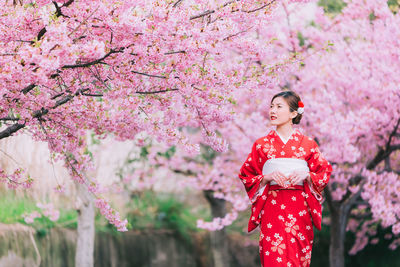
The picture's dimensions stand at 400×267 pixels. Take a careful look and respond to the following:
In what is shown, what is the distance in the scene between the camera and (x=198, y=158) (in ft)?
36.6

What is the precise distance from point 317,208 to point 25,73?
81.6 inches

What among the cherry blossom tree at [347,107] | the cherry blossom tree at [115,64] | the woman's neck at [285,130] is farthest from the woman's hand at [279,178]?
the cherry blossom tree at [347,107]

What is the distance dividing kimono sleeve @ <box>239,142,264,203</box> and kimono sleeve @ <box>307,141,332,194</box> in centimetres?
35

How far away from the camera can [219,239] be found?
1109 cm

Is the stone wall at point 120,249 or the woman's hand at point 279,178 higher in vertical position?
the stone wall at point 120,249

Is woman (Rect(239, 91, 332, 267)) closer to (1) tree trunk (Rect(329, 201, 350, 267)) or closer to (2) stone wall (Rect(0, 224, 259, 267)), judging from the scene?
(2) stone wall (Rect(0, 224, 259, 267))

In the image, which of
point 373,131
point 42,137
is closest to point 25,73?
point 42,137

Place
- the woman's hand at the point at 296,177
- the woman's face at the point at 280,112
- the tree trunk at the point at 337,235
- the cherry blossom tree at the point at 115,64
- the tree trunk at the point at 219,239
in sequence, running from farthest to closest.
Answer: the tree trunk at the point at 219,239 → the tree trunk at the point at 337,235 → the woman's face at the point at 280,112 → the woman's hand at the point at 296,177 → the cherry blossom tree at the point at 115,64

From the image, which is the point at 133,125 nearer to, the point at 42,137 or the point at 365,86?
the point at 42,137

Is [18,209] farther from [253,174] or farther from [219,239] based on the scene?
[253,174]

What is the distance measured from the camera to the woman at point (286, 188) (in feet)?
12.0

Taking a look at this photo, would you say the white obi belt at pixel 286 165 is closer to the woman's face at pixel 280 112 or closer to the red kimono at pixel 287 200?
the red kimono at pixel 287 200

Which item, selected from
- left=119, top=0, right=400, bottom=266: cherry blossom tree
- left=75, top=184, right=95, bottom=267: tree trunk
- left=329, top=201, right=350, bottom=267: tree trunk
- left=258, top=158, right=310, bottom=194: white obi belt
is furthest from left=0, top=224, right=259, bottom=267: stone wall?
left=258, top=158, right=310, bottom=194: white obi belt

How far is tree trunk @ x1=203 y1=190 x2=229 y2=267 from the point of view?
11.0m
